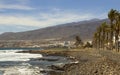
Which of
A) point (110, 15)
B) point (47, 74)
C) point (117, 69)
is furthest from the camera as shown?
point (110, 15)

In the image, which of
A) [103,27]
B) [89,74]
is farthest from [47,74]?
[103,27]

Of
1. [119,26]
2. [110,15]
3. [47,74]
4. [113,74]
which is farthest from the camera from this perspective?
[110,15]

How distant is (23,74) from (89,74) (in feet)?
42.3

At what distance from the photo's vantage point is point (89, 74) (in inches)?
Answer: 1282

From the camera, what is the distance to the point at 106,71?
102 ft

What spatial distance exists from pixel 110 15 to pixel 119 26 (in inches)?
Answer: 366

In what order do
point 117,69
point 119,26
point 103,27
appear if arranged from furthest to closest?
point 103,27
point 119,26
point 117,69

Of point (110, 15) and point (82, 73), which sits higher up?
point (110, 15)

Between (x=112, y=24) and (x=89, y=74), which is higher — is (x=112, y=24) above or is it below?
above

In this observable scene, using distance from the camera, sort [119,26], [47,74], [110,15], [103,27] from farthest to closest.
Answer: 1. [103,27]
2. [110,15]
3. [119,26]
4. [47,74]

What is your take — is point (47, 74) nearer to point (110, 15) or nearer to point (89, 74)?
point (89, 74)

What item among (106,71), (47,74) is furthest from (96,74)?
(47,74)

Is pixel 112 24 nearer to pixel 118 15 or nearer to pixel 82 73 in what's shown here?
pixel 118 15

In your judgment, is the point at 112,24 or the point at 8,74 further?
the point at 112,24
